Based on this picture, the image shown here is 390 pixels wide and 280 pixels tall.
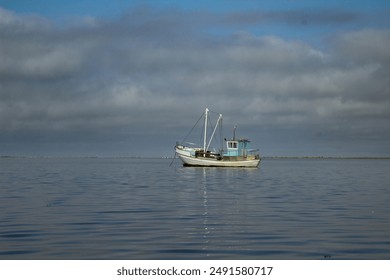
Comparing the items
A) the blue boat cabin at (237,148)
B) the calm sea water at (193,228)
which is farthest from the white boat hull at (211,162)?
the calm sea water at (193,228)

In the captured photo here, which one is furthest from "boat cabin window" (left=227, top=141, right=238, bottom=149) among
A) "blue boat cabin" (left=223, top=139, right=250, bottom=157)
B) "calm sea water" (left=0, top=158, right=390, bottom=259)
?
"calm sea water" (left=0, top=158, right=390, bottom=259)

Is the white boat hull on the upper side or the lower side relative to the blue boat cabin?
lower

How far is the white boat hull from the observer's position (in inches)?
4729

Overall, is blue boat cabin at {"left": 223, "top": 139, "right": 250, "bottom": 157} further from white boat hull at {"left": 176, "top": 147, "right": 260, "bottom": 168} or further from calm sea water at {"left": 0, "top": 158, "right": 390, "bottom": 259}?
calm sea water at {"left": 0, "top": 158, "right": 390, "bottom": 259}

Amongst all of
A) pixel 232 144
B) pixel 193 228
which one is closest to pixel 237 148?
pixel 232 144

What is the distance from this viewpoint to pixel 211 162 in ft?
400

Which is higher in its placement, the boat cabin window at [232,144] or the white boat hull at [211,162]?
the boat cabin window at [232,144]

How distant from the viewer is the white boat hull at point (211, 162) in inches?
4729

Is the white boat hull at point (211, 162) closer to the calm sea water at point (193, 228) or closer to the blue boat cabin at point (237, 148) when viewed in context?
the blue boat cabin at point (237, 148)

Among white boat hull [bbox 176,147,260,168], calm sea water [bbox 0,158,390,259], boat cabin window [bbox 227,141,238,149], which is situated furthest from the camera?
white boat hull [bbox 176,147,260,168]

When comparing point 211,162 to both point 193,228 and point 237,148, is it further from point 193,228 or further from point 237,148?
point 193,228

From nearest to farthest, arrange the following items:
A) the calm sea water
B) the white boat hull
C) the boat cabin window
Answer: the calm sea water < the boat cabin window < the white boat hull

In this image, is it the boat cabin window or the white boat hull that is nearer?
the boat cabin window
